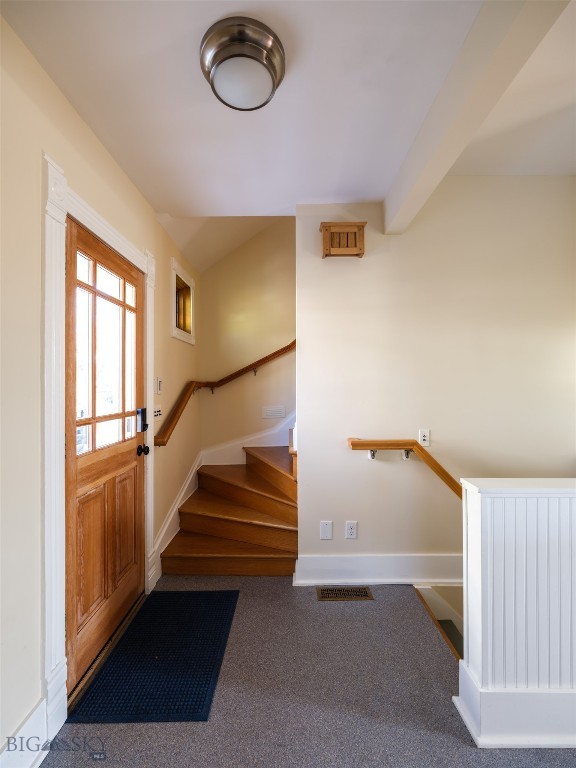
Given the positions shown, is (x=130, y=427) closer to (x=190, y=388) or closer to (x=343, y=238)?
(x=190, y=388)

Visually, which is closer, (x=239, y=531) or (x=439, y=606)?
(x=439, y=606)

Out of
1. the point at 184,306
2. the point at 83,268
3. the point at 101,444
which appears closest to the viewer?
the point at 83,268

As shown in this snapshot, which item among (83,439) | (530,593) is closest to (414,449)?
(530,593)

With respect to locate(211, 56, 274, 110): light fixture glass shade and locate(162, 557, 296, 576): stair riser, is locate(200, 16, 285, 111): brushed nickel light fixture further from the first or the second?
locate(162, 557, 296, 576): stair riser

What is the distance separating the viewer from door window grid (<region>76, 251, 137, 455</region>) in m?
1.66

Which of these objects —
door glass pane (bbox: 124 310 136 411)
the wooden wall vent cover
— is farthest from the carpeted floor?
the wooden wall vent cover

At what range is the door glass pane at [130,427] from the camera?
2111mm

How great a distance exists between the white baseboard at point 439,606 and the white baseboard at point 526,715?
3.37 ft

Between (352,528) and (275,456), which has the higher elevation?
(275,456)

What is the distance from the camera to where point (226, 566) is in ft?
8.29

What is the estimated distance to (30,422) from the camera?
1281 mm

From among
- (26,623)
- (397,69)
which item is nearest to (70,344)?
(26,623)

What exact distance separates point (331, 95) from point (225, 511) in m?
2.60

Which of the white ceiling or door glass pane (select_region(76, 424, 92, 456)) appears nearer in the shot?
the white ceiling
